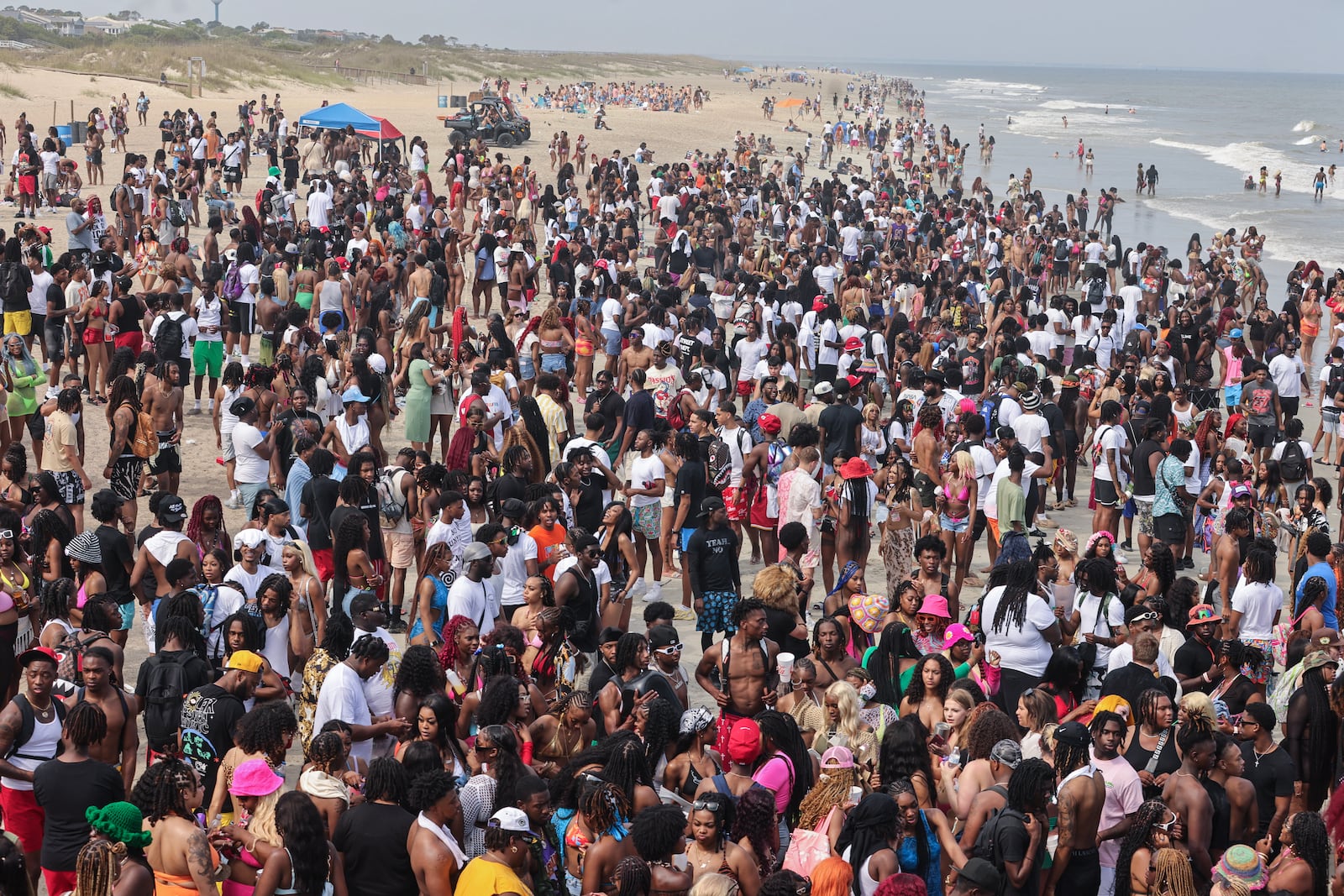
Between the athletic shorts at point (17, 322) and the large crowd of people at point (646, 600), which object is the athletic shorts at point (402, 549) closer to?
the large crowd of people at point (646, 600)

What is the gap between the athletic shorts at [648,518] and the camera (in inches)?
408

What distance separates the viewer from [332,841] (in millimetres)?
5441

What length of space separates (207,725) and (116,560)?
2180 millimetres

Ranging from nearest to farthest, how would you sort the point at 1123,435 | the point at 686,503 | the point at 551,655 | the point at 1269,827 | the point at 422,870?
the point at 422,870
the point at 1269,827
the point at 551,655
the point at 686,503
the point at 1123,435

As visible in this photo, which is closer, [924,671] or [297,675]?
[924,671]

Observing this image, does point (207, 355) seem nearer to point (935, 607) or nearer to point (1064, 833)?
point (935, 607)

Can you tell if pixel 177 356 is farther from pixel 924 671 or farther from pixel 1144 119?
pixel 1144 119

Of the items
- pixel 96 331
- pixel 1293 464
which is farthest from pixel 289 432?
pixel 1293 464

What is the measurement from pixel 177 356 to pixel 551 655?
7106 millimetres

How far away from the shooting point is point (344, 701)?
6391 mm

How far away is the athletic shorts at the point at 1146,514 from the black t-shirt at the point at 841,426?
238cm

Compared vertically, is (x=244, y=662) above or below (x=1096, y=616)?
above

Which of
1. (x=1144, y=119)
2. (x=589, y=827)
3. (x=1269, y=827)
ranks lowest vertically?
(x=1269, y=827)

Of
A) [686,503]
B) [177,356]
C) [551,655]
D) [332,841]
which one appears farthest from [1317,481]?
[177,356]
